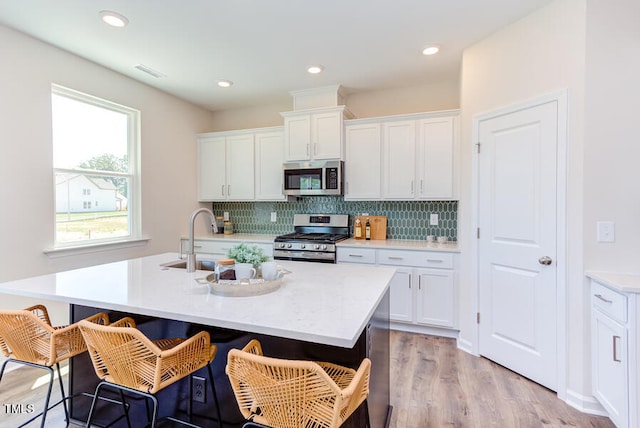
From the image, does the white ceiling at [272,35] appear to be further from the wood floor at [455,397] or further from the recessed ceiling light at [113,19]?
the wood floor at [455,397]

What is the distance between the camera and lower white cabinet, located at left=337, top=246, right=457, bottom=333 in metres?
3.20

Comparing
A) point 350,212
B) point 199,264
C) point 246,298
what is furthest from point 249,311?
point 350,212

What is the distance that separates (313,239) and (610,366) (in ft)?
8.61

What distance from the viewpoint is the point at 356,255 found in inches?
139

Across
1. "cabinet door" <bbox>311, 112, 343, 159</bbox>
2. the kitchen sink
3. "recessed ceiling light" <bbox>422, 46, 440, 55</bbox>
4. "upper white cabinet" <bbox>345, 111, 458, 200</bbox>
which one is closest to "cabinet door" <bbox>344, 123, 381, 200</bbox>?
"upper white cabinet" <bbox>345, 111, 458, 200</bbox>

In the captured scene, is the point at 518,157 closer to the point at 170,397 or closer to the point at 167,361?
the point at 167,361

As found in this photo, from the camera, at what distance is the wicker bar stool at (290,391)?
1028 mm

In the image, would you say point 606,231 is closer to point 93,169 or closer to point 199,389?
point 199,389

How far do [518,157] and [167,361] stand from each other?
265 cm

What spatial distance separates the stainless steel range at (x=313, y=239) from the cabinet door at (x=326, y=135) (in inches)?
32.5

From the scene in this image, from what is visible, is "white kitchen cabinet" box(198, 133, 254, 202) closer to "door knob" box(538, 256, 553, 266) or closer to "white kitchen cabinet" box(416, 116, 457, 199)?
"white kitchen cabinet" box(416, 116, 457, 199)

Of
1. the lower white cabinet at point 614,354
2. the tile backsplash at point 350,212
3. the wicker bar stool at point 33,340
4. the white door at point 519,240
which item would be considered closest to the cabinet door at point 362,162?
the tile backsplash at point 350,212

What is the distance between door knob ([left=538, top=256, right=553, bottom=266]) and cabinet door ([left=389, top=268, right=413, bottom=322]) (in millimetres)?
1212

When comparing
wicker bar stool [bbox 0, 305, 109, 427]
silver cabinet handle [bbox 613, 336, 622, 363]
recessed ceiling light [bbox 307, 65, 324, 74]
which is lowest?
silver cabinet handle [bbox 613, 336, 622, 363]
